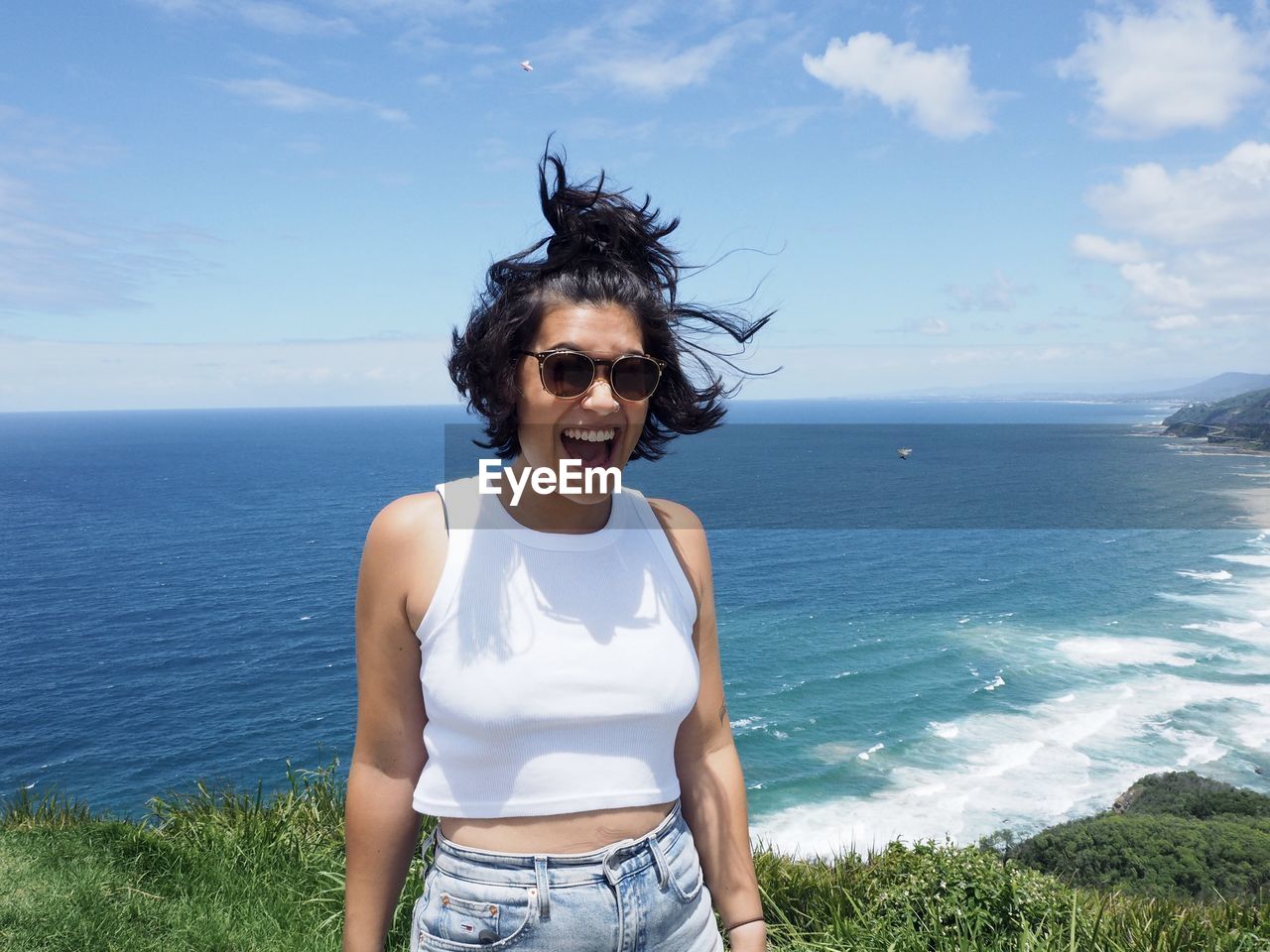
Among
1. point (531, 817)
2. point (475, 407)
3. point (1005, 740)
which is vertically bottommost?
point (1005, 740)

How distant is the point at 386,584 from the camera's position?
5.53 feet

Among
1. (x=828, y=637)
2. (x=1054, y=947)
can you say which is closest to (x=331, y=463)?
(x=828, y=637)

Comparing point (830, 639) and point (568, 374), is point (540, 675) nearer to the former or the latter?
point (568, 374)

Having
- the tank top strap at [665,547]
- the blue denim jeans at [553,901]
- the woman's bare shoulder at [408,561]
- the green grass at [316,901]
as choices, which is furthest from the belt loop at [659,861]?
the green grass at [316,901]

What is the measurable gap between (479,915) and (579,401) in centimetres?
95

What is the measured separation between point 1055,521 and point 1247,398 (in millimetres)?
101823

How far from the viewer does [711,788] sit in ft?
6.52

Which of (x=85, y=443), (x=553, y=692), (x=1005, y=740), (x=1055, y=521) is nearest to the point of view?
(x=553, y=692)

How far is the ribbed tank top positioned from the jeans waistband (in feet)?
0.25

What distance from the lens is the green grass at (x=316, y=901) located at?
480cm

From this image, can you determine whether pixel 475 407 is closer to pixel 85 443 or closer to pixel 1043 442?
pixel 1043 442

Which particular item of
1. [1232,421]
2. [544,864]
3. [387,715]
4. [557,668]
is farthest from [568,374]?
[1232,421]

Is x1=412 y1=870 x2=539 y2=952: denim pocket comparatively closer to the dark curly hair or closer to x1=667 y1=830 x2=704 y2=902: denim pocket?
x1=667 y1=830 x2=704 y2=902: denim pocket

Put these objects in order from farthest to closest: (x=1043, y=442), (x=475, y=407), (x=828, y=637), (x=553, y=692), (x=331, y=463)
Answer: (x=1043, y=442) → (x=331, y=463) → (x=828, y=637) → (x=475, y=407) → (x=553, y=692)
